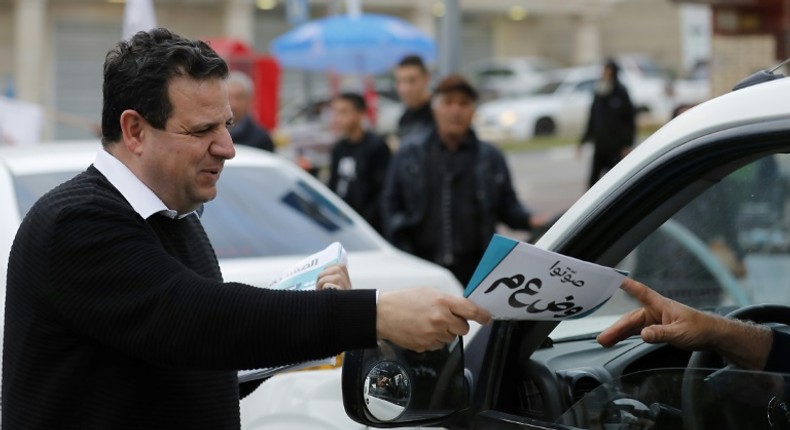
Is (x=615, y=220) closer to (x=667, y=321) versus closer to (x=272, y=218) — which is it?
(x=667, y=321)

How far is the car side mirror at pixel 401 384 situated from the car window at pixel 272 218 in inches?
112

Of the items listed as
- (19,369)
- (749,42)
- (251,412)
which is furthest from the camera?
(749,42)

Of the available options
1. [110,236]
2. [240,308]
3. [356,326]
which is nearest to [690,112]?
[356,326]

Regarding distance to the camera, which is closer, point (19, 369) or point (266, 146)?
point (19, 369)

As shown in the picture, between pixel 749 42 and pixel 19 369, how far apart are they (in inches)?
590

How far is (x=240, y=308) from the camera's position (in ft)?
6.89

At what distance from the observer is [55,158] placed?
18.1 ft

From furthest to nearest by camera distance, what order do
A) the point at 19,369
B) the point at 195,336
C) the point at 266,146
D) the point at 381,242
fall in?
the point at 266,146 < the point at 381,242 < the point at 19,369 < the point at 195,336

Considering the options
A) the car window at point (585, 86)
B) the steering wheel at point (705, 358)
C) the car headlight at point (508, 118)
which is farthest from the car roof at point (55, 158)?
the car window at point (585, 86)

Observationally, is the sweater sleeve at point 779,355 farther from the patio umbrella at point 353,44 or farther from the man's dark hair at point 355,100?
the patio umbrella at point 353,44

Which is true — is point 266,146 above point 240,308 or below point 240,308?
below

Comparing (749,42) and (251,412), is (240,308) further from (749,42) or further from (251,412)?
(749,42)

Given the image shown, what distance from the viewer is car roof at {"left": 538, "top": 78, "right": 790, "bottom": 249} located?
2.11 metres

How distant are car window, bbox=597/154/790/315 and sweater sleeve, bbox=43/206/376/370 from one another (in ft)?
6.45
